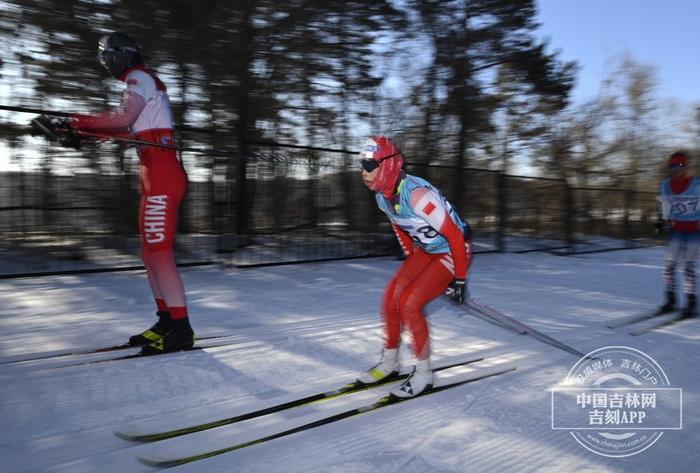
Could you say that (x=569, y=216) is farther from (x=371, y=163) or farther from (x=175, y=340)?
(x=175, y=340)

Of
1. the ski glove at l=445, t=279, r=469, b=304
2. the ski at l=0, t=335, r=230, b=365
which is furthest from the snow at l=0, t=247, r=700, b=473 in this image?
the ski glove at l=445, t=279, r=469, b=304

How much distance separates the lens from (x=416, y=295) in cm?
301

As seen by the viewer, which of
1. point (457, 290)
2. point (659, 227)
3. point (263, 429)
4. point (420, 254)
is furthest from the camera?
point (659, 227)

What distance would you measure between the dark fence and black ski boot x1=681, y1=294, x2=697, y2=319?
5161mm

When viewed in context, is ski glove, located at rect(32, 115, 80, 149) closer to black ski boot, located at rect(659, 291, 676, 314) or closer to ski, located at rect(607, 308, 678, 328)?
ski, located at rect(607, 308, 678, 328)

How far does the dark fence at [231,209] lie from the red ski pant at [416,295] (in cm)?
268

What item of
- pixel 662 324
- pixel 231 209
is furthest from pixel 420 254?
pixel 231 209

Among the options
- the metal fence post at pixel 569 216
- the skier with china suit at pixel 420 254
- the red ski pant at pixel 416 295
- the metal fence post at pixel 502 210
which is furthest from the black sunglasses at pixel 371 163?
the metal fence post at pixel 569 216

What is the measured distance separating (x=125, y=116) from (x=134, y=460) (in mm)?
2358

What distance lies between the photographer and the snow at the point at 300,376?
90.7 inches

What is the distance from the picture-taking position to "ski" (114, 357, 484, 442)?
246cm

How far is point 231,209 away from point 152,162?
162 inches

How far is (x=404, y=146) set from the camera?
36.9 ft

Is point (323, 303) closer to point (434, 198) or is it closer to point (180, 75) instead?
point (434, 198)
